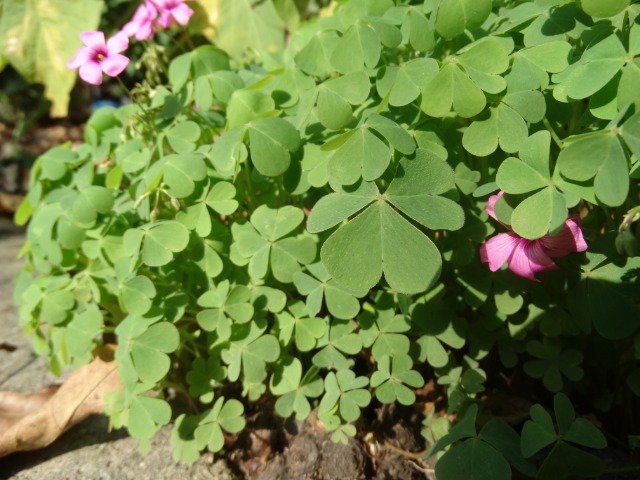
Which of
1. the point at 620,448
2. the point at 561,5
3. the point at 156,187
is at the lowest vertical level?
A: the point at 620,448

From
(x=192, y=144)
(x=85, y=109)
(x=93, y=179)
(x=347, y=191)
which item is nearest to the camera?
(x=347, y=191)

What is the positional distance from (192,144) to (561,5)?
0.98m

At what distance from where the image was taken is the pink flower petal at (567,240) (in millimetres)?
1129

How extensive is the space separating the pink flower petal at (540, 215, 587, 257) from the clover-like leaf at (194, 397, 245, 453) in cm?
84

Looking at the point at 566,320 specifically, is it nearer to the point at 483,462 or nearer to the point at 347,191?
the point at 483,462

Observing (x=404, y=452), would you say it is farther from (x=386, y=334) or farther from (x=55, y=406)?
(x=55, y=406)

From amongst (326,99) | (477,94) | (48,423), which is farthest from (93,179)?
(477,94)

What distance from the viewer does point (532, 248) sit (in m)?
1.17

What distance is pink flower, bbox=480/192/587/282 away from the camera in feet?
3.72

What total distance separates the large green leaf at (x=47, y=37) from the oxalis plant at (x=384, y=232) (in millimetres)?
1626

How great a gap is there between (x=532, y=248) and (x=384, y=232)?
34cm

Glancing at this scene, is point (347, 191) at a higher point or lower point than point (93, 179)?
higher

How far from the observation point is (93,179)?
A: 1800 millimetres

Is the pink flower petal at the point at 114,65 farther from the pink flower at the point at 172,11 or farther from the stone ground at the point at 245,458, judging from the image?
the stone ground at the point at 245,458
